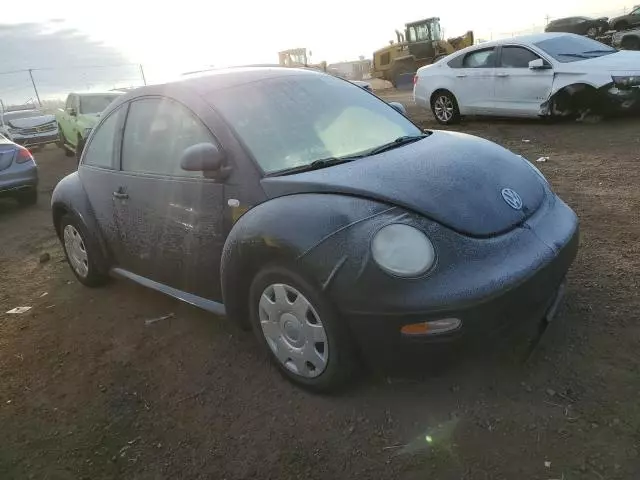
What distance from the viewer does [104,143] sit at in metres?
3.92

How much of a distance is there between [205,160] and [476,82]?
27.6 ft

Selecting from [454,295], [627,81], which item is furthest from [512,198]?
[627,81]

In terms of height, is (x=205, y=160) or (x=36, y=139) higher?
(x=205, y=160)

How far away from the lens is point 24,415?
295 cm

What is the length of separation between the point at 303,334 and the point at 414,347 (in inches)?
22.5

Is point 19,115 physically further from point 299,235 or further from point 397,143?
point 299,235

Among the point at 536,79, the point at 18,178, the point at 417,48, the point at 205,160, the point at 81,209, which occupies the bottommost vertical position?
the point at 18,178

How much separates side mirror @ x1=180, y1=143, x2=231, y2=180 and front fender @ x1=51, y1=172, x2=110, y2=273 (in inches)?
59.3

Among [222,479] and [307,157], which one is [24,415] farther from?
[307,157]

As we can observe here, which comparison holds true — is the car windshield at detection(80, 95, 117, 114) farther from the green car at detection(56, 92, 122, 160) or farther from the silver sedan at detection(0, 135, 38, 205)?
the silver sedan at detection(0, 135, 38, 205)

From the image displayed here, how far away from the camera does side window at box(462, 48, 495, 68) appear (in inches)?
384

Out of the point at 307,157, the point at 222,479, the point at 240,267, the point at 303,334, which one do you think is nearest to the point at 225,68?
the point at 307,157

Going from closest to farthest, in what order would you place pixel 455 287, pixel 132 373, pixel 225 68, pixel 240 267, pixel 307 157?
pixel 455 287 < pixel 240 267 < pixel 307 157 < pixel 132 373 < pixel 225 68

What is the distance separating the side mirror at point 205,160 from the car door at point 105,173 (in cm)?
108
